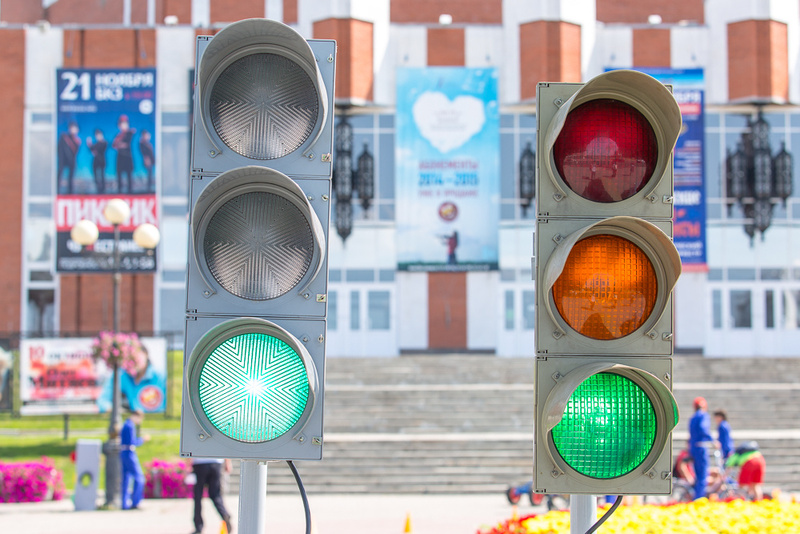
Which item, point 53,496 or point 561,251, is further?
point 53,496

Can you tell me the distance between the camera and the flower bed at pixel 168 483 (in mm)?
17172

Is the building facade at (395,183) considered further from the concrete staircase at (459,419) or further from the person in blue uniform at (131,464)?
the person in blue uniform at (131,464)

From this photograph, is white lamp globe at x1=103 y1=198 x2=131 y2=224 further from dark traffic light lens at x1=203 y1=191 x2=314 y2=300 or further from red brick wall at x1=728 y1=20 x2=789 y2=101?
red brick wall at x1=728 y1=20 x2=789 y2=101

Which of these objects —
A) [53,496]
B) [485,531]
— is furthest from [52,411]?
[485,531]

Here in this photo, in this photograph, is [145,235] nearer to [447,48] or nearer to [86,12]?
[447,48]

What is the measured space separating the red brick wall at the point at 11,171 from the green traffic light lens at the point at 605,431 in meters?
35.0

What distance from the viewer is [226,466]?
11484mm

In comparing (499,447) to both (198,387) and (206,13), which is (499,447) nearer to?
(198,387)

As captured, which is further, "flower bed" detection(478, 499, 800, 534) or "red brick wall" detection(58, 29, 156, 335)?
"red brick wall" detection(58, 29, 156, 335)

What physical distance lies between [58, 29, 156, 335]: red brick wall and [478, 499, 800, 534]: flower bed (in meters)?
29.2

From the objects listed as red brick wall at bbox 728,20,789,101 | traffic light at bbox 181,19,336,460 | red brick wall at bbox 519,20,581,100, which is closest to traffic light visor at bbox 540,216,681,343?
traffic light at bbox 181,19,336,460

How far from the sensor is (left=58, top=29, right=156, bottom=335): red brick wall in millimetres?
34656

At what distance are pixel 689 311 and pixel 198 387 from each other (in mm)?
34926

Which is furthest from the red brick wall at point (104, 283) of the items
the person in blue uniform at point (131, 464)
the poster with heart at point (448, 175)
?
the person in blue uniform at point (131, 464)
